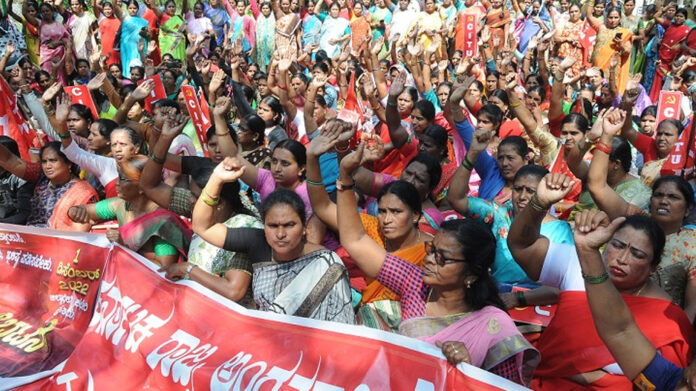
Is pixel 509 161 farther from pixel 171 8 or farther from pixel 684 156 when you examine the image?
pixel 171 8

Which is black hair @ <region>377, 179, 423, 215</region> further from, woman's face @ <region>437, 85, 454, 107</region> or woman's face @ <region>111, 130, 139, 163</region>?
woman's face @ <region>437, 85, 454, 107</region>

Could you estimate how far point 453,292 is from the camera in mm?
2393

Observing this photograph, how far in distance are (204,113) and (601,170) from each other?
12.9 ft

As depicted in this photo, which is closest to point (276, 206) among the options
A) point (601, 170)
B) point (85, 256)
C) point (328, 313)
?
point (328, 313)

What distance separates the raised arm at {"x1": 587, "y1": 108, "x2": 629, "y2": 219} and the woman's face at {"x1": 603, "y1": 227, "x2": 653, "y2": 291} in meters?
0.51

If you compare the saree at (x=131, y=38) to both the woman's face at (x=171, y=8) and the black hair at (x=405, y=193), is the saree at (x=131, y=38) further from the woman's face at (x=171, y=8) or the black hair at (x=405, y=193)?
the black hair at (x=405, y=193)

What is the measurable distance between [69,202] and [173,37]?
26.8 feet

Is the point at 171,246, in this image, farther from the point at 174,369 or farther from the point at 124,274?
the point at 174,369

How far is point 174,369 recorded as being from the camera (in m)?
2.44

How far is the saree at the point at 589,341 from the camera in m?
2.15

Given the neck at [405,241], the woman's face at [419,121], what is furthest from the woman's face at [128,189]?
the woman's face at [419,121]

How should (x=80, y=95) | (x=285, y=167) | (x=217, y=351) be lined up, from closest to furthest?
(x=217, y=351)
(x=285, y=167)
(x=80, y=95)

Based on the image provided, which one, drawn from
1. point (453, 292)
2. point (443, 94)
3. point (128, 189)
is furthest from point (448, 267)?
point (443, 94)

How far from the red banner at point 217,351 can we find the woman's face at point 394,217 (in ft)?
2.53
